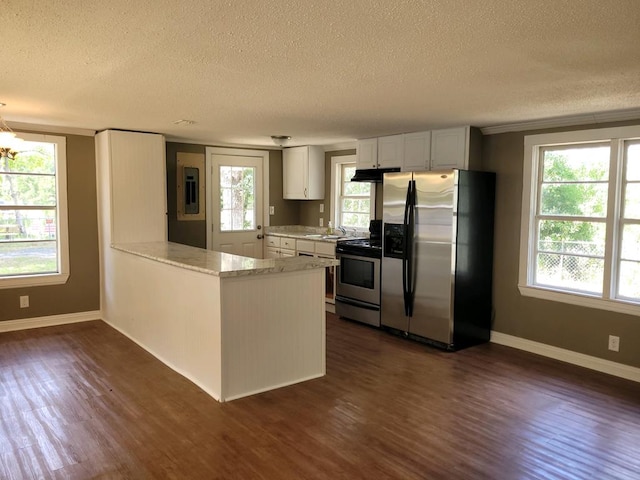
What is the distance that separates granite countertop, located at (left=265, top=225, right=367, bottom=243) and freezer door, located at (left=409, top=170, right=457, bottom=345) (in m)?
1.34

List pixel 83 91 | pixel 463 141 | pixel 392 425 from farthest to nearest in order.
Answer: pixel 463 141 < pixel 83 91 < pixel 392 425

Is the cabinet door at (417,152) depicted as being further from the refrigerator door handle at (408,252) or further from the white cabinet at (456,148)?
the refrigerator door handle at (408,252)

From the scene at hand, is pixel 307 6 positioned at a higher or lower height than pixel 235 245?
higher

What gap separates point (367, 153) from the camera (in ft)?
18.1

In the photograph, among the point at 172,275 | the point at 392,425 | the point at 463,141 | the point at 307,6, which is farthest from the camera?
the point at 463,141

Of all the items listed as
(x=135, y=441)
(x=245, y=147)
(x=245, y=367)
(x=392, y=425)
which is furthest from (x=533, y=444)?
(x=245, y=147)

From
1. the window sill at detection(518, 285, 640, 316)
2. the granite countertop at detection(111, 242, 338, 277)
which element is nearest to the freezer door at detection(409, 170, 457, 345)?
the window sill at detection(518, 285, 640, 316)

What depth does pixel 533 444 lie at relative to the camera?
2.78 metres

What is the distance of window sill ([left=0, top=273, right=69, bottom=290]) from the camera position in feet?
16.3

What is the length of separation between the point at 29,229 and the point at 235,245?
2.46m

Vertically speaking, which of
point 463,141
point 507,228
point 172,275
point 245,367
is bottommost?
point 245,367

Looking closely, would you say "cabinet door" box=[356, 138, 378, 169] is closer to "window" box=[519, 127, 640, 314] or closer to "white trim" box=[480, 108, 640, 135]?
"white trim" box=[480, 108, 640, 135]

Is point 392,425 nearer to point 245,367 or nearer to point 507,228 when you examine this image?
point 245,367

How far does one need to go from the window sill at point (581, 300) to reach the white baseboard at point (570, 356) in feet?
1.45
